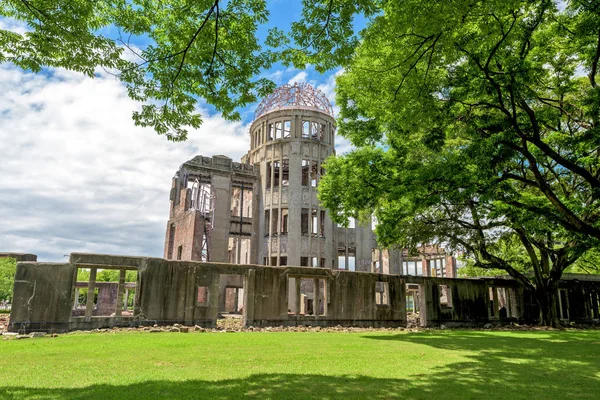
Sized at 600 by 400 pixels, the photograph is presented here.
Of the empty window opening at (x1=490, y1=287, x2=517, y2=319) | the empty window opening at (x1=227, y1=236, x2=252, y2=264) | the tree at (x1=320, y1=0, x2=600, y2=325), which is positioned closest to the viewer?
the tree at (x1=320, y1=0, x2=600, y2=325)

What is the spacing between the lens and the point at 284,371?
746 centimetres

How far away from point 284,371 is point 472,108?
9911 millimetres

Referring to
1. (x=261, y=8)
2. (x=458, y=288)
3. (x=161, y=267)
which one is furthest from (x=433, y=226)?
(x=261, y=8)

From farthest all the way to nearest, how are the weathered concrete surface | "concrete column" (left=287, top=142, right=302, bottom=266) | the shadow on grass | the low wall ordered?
"concrete column" (left=287, top=142, right=302, bottom=266) < the weathered concrete surface < the low wall < the shadow on grass

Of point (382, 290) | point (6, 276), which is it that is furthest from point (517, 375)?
point (6, 276)

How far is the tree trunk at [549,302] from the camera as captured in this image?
22.9m

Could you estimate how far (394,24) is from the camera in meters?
7.46

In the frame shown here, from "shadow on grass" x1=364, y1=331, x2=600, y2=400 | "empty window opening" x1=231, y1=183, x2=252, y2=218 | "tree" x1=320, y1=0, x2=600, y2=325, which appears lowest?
"shadow on grass" x1=364, y1=331, x2=600, y2=400

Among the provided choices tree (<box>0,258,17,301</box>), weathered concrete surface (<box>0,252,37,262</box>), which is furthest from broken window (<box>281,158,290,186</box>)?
tree (<box>0,258,17,301</box>)

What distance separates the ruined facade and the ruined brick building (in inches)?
2.9

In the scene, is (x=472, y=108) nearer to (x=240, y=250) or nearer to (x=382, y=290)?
(x=382, y=290)

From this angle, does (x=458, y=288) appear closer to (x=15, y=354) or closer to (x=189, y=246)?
(x=189, y=246)

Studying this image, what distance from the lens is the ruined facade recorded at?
31625 mm

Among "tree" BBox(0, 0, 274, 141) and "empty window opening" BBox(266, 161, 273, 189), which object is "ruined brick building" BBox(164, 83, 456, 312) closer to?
"empty window opening" BBox(266, 161, 273, 189)
